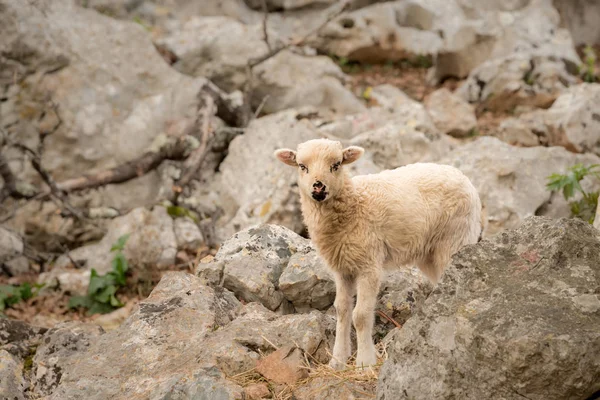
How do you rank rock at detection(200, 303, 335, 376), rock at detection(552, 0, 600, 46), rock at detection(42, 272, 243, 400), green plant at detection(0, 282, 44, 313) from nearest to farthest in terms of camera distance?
1. rock at detection(42, 272, 243, 400)
2. rock at detection(200, 303, 335, 376)
3. green plant at detection(0, 282, 44, 313)
4. rock at detection(552, 0, 600, 46)

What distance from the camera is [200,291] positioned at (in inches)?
242

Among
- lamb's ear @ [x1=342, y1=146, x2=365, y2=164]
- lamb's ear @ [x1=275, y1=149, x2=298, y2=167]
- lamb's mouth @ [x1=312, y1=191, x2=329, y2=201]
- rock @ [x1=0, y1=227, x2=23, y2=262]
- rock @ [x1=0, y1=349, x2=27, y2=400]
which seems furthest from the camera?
rock @ [x1=0, y1=227, x2=23, y2=262]

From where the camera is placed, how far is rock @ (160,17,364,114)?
1416 cm

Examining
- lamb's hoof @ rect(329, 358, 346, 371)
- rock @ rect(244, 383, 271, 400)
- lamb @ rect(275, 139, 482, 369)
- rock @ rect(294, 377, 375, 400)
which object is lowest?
lamb's hoof @ rect(329, 358, 346, 371)

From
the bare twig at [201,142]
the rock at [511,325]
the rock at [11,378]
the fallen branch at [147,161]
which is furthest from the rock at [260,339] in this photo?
the fallen branch at [147,161]

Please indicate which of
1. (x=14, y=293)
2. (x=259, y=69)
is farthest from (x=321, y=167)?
(x=259, y=69)

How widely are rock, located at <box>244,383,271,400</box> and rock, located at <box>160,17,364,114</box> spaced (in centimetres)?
978

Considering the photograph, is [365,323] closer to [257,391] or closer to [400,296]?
[400,296]

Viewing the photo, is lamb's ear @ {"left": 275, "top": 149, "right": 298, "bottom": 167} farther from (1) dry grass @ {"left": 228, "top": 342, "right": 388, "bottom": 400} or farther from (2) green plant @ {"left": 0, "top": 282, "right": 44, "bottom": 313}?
(2) green plant @ {"left": 0, "top": 282, "right": 44, "bottom": 313}

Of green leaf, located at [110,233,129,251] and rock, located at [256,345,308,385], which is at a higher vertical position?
rock, located at [256,345,308,385]

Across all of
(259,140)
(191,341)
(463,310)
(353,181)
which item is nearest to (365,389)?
(463,310)

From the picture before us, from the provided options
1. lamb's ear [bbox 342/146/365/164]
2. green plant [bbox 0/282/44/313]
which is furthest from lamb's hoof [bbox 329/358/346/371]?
green plant [bbox 0/282/44/313]

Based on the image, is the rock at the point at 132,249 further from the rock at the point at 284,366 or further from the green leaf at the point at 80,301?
the rock at the point at 284,366

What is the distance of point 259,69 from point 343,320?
10.3m
